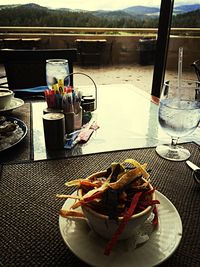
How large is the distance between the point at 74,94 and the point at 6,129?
234 mm

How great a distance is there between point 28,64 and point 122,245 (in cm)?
136

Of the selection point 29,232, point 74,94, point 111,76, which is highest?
point 74,94

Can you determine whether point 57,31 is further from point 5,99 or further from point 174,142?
point 174,142

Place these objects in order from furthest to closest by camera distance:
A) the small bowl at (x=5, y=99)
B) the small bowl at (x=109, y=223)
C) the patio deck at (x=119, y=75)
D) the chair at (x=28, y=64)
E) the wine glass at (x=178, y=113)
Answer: the patio deck at (x=119, y=75) < the chair at (x=28, y=64) < the small bowl at (x=5, y=99) < the wine glass at (x=178, y=113) < the small bowl at (x=109, y=223)

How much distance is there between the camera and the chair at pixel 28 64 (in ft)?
4.81

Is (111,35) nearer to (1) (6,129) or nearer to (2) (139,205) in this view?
(1) (6,129)

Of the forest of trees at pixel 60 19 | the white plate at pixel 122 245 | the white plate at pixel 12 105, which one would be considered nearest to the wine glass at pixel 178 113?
the white plate at pixel 122 245

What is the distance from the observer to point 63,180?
56cm

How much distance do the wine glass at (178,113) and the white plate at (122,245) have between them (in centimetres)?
28


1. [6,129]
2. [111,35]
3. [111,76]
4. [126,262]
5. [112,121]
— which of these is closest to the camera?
[126,262]

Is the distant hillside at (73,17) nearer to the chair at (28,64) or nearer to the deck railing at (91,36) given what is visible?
the deck railing at (91,36)

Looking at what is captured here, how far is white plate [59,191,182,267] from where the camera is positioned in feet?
1.11

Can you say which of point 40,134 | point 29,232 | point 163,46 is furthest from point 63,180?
point 163,46

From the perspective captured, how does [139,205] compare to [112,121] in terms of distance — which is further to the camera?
[112,121]
